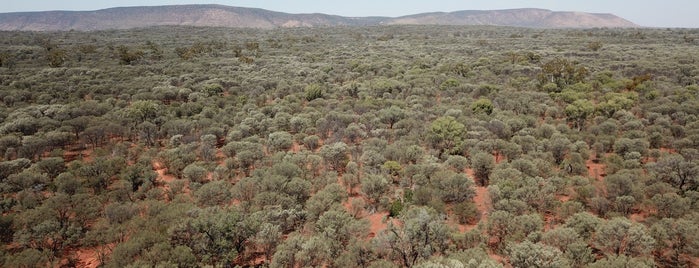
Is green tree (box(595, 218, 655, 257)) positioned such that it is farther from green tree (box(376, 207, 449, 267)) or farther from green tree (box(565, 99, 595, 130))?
green tree (box(565, 99, 595, 130))

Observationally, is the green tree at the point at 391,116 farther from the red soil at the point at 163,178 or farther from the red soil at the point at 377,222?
the red soil at the point at 163,178

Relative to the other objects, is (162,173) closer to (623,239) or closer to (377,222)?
(377,222)

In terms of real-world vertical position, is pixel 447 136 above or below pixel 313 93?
below

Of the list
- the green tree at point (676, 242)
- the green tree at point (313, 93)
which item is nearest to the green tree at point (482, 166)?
the green tree at point (676, 242)

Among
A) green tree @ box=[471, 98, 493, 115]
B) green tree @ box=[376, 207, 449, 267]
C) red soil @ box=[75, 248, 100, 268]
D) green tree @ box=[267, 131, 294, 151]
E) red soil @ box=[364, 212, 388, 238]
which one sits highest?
green tree @ box=[471, 98, 493, 115]

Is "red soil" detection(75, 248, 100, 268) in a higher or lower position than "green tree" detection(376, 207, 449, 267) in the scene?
lower

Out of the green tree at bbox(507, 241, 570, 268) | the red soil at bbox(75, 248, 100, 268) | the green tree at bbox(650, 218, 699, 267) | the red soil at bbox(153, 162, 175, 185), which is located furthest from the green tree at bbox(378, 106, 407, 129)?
the red soil at bbox(75, 248, 100, 268)

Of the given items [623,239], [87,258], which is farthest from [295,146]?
[623,239]

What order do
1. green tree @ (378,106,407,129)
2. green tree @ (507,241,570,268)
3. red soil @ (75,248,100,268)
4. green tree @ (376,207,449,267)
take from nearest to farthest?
green tree @ (507,241,570,268)
green tree @ (376,207,449,267)
red soil @ (75,248,100,268)
green tree @ (378,106,407,129)

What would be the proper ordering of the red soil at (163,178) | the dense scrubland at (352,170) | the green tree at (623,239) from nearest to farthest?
the green tree at (623,239) → the dense scrubland at (352,170) → the red soil at (163,178)
